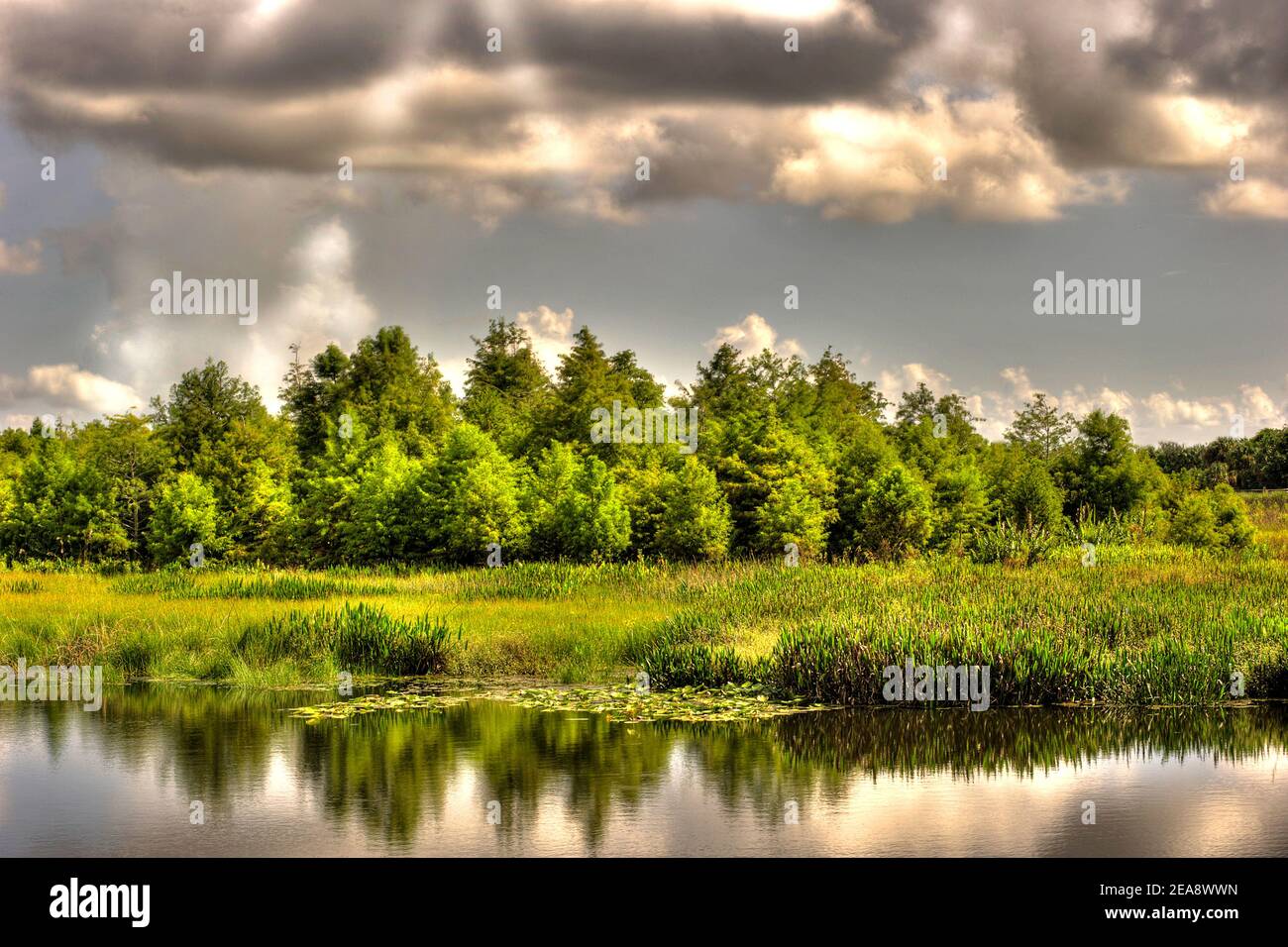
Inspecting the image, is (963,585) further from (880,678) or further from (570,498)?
(570,498)

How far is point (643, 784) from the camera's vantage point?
12.2 metres

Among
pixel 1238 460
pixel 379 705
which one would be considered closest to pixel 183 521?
pixel 379 705

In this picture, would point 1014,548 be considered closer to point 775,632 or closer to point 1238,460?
point 775,632

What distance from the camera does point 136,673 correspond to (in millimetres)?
19828

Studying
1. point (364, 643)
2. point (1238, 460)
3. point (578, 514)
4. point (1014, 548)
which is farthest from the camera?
point (1238, 460)

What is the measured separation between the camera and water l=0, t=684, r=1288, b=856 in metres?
10.5

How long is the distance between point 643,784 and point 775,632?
7168 millimetres

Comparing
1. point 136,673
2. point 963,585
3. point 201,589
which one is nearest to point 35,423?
point 201,589

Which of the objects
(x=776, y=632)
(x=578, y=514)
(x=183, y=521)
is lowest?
(x=776, y=632)

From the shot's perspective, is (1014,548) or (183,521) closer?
(1014,548)

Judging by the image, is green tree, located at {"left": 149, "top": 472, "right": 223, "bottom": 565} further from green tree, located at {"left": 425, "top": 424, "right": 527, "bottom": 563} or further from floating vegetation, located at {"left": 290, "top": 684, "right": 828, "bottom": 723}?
floating vegetation, located at {"left": 290, "top": 684, "right": 828, "bottom": 723}
